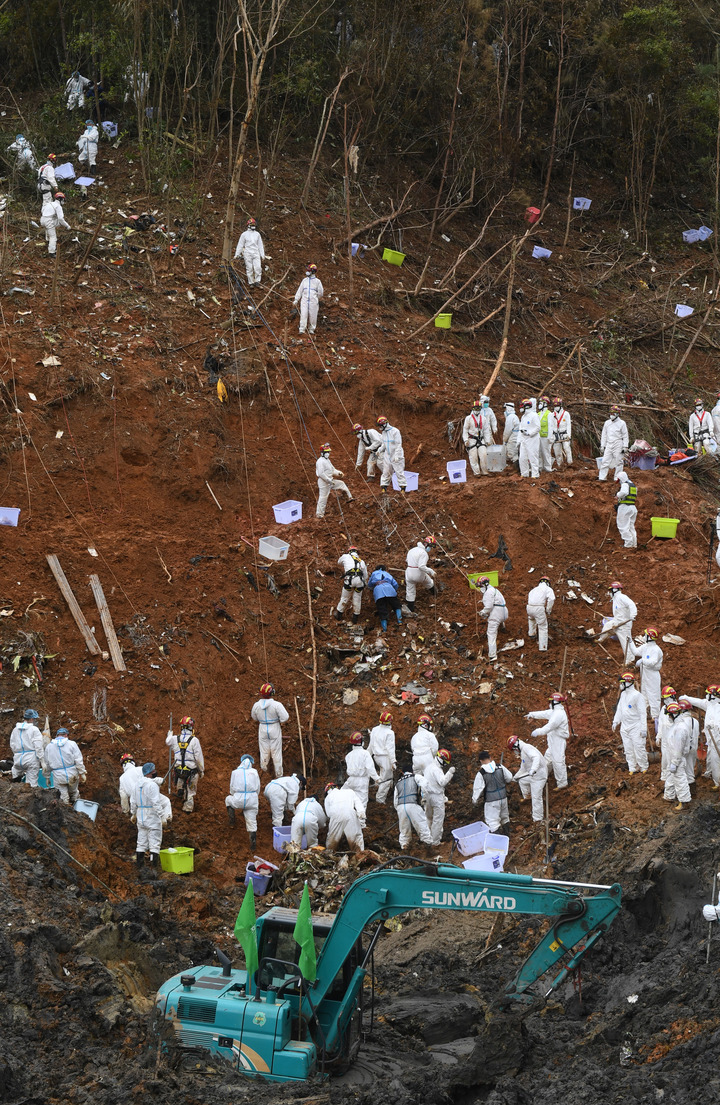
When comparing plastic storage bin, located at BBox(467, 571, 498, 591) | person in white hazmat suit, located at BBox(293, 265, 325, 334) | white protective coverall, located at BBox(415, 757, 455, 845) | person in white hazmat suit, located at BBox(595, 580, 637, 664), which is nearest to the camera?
white protective coverall, located at BBox(415, 757, 455, 845)

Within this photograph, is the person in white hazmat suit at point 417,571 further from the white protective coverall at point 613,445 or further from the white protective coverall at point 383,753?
the white protective coverall at point 613,445

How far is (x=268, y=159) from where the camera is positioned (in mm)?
29516

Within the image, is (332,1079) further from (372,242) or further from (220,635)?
(372,242)

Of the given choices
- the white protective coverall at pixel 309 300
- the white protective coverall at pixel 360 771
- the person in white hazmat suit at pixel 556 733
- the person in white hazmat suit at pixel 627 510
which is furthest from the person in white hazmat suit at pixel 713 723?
the white protective coverall at pixel 309 300

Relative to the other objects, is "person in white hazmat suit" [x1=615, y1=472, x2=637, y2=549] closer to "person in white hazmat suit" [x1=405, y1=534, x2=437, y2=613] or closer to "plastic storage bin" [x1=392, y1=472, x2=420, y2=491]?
"person in white hazmat suit" [x1=405, y1=534, x2=437, y2=613]

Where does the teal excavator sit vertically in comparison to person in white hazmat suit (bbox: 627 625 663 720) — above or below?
above

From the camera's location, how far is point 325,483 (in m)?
20.6

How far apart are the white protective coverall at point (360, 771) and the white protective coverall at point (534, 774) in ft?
6.45

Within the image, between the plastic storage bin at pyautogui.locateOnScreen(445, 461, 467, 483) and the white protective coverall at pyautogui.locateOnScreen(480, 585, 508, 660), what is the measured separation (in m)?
3.76

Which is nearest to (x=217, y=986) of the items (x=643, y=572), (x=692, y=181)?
(x=643, y=572)

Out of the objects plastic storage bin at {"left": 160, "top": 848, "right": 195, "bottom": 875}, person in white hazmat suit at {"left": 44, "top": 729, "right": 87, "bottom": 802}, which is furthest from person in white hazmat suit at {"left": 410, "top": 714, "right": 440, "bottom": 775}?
person in white hazmat suit at {"left": 44, "top": 729, "right": 87, "bottom": 802}

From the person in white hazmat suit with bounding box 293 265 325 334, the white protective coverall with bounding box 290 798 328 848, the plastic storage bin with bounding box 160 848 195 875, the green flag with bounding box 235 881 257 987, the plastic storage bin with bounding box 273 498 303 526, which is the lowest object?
the plastic storage bin with bounding box 160 848 195 875

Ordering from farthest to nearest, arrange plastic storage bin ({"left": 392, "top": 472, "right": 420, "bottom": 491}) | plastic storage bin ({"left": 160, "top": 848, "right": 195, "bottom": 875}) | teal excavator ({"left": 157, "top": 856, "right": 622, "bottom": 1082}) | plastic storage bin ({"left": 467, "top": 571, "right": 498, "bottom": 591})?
plastic storage bin ({"left": 392, "top": 472, "right": 420, "bottom": 491})
plastic storage bin ({"left": 467, "top": 571, "right": 498, "bottom": 591})
plastic storage bin ({"left": 160, "top": 848, "right": 195, "bottom": 875})
teal excavator ({"left": 157, "top": 856, "right": 622, "bottom": 1082})

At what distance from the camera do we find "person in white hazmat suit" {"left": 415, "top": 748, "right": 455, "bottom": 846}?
1577cm
